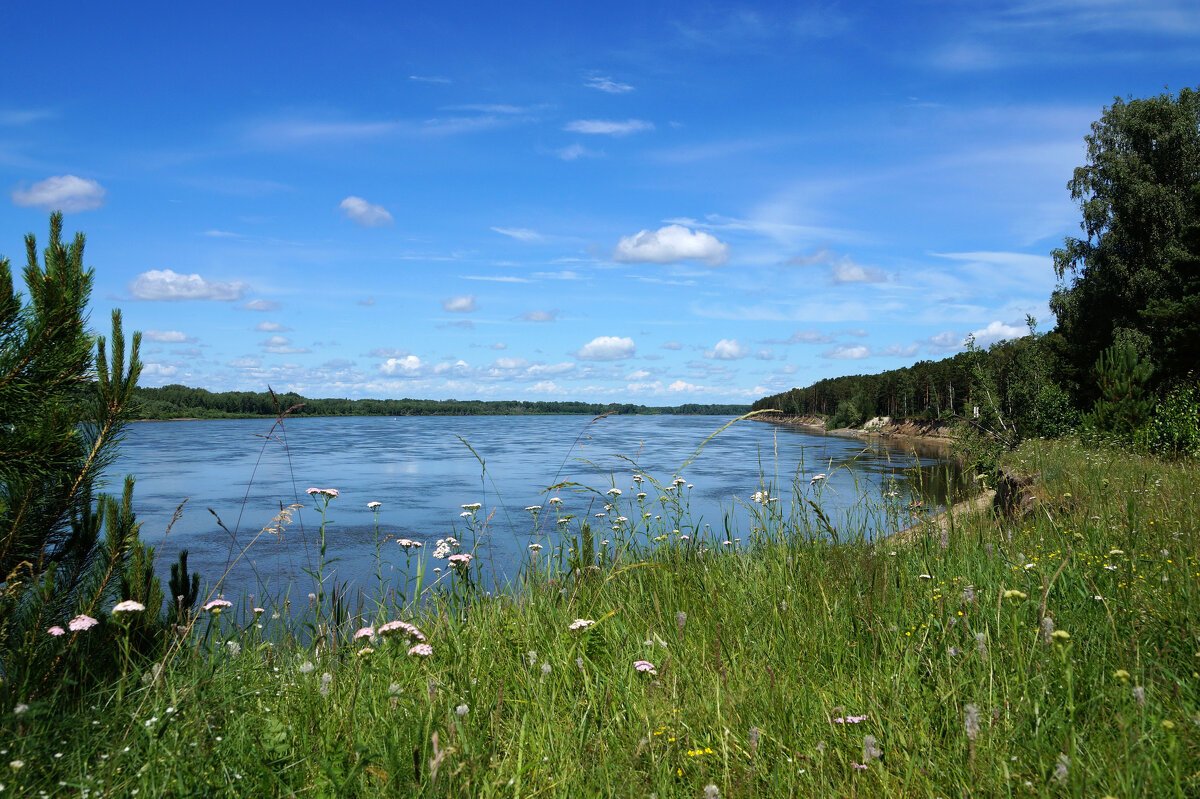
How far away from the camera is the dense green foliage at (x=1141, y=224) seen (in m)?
23.9

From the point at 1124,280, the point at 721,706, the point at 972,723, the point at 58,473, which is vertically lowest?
the point at 721,706

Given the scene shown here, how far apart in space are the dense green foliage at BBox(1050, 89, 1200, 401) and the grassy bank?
83.9 ft

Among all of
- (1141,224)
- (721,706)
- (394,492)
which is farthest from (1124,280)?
(721,706)

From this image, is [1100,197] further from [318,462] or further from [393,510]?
[318,462]

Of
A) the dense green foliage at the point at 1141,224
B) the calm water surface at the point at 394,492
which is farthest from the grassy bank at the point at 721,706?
the dense green foliage at the point at 1141,224

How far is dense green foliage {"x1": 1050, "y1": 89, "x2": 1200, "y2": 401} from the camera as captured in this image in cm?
2388

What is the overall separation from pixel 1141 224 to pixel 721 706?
32166 mm

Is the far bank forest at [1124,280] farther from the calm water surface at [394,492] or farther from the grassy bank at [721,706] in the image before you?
the grassy bank at [721,706]

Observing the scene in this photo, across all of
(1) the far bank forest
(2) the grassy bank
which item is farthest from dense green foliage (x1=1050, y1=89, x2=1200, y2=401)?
(2) the grassy bank

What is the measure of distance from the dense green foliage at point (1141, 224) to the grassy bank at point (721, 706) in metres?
25.6

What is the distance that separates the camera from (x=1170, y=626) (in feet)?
7.77

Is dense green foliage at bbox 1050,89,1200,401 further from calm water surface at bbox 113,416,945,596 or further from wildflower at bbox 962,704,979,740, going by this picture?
wildflower at bbox 962,704,979,740

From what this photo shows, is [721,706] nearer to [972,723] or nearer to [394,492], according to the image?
[972,723]

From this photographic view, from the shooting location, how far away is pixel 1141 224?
25.7 m
